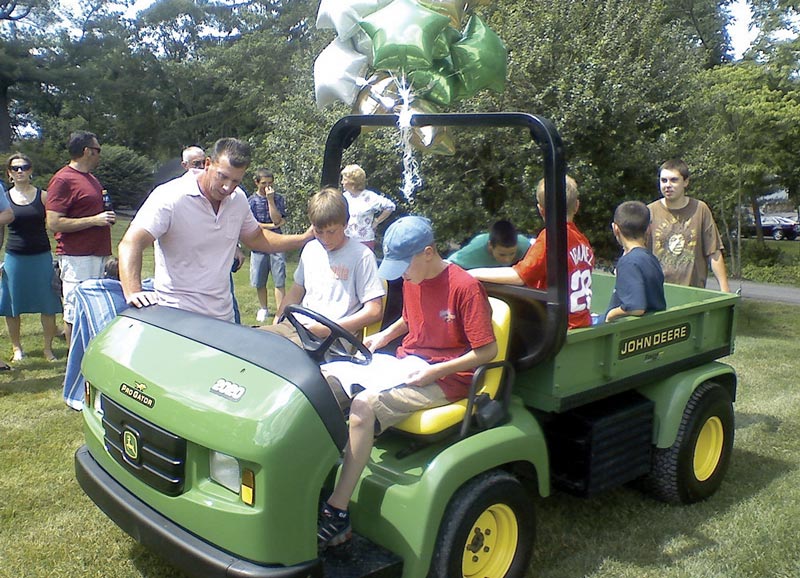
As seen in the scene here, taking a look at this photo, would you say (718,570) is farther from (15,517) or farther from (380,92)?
(15,517)

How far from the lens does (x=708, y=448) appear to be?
4090mm

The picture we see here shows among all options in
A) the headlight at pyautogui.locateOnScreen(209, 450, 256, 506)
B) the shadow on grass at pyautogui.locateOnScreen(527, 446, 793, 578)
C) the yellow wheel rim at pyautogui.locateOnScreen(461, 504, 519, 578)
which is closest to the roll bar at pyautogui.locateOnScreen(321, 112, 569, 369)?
the yellow wheel rim at pyautogui.locateOnScreen(461, 504, 519, 578)

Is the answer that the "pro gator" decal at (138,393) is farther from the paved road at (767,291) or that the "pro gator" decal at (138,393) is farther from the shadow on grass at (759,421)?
the paved road at (767,291)

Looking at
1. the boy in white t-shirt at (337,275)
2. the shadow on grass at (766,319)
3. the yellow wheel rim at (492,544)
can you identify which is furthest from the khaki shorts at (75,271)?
the shadow on grass at (766,319)

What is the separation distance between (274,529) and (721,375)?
110 inches

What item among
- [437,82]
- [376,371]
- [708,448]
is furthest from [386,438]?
[708,448]

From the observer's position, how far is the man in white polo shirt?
3.52 metres

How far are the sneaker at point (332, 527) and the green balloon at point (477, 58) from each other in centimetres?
199

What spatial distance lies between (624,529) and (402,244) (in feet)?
6.18

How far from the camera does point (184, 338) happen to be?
9.21ft

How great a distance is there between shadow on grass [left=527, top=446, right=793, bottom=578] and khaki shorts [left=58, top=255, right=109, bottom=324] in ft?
12.1

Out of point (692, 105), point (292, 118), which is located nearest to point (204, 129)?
point (292, 118)

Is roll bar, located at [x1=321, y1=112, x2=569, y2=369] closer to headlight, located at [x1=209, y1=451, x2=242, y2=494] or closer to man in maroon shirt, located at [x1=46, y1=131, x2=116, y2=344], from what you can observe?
headlight, located at [x1=209, y1=451, x2=242, y2=494]

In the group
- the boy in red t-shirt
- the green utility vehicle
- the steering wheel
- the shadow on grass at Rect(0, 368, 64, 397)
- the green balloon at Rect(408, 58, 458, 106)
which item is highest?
the green balloon at Rect(408, 58, 458, 106)
